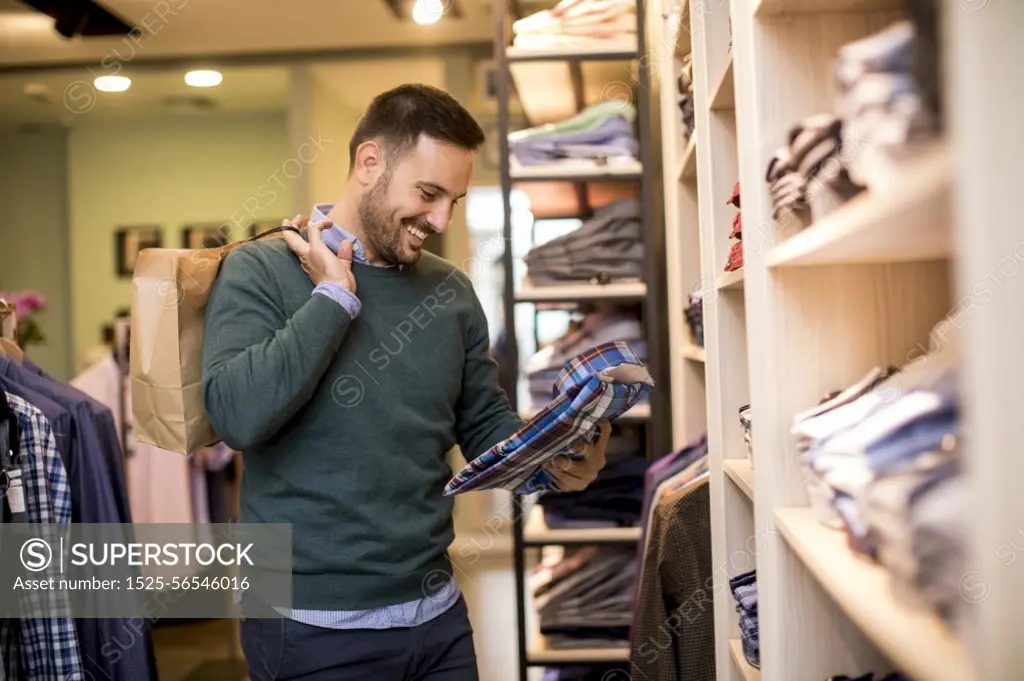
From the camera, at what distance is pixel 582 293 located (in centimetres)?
255

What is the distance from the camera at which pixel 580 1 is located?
8.64 feet

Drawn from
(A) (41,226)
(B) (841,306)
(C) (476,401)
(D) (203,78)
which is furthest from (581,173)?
(A) (41,226)

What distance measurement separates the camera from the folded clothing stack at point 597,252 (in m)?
2.65

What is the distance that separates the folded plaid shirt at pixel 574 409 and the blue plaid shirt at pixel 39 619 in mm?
933

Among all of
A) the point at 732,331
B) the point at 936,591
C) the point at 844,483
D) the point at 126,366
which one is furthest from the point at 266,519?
the point at 126,366

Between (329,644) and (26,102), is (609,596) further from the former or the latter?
(26,102)

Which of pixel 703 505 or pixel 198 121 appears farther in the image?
pixel 198 121

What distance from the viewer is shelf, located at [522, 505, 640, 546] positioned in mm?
2537

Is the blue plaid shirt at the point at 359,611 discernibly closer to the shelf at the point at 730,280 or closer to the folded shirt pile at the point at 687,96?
the shelf at the point at 730,280

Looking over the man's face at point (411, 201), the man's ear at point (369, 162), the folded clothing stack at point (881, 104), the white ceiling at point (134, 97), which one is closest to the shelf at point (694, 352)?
the man's face at point (411, 201)

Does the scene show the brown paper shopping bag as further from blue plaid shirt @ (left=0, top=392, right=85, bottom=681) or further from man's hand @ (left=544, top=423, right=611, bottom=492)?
man's hand @ (left=544, top=423, right=611, bottom=492)

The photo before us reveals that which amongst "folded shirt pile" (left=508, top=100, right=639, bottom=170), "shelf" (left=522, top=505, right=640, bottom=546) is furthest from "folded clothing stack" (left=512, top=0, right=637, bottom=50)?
"shelf" (left=522, top=505, right=640, bottom=546)

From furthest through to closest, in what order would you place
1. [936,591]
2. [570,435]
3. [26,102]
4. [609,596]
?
[26,102], [609,596], [570,435], [936,591]

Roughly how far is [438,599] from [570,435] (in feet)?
1.26
